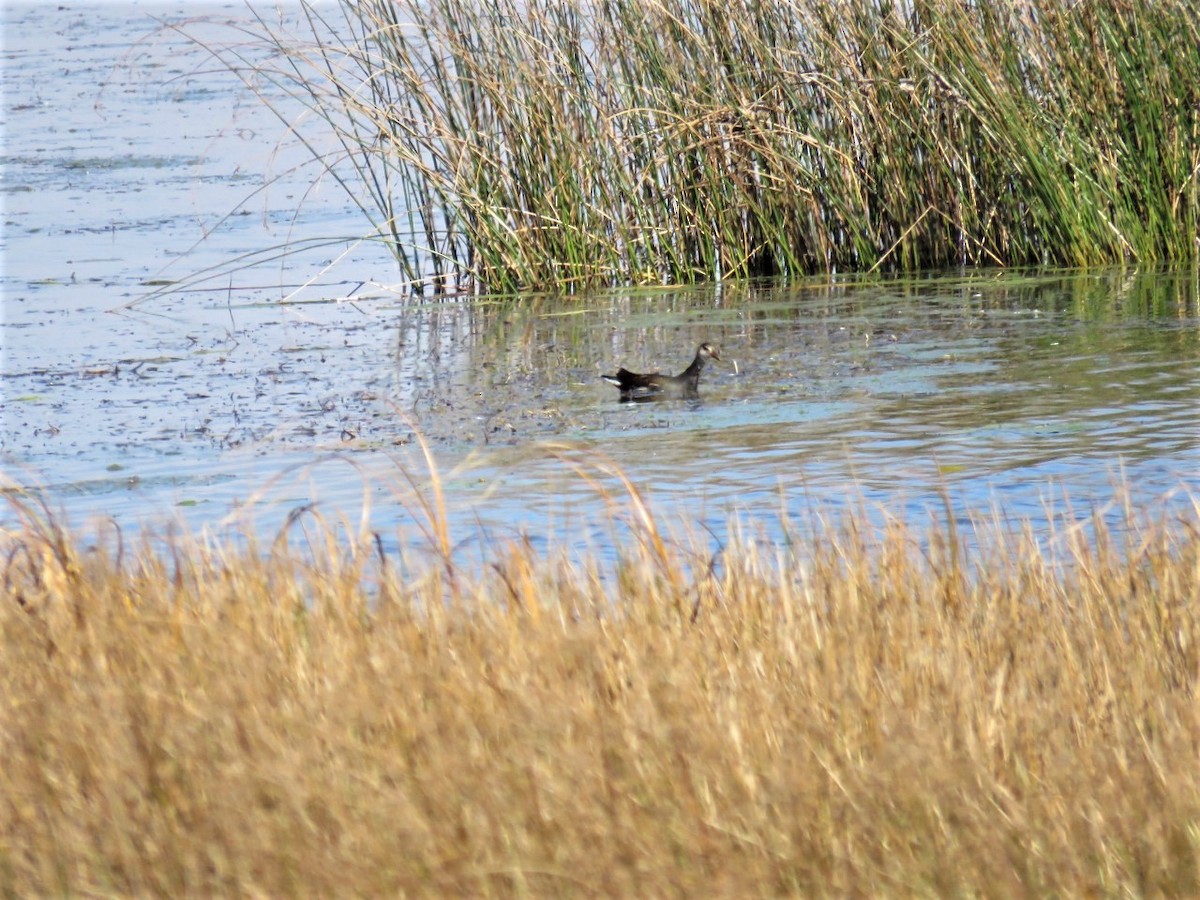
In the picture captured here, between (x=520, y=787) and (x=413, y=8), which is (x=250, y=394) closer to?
(x=413, y=8)

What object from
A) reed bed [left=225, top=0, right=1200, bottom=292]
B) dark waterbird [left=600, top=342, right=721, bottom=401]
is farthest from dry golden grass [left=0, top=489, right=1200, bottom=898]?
reed bed [left=225, top=0, right=1200, bottom=292]

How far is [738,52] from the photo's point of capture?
35.9 feet

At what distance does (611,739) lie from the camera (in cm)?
313

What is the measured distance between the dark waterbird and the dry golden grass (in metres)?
4.07

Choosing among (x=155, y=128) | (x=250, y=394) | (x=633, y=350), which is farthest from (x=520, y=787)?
(x=155, y=128)

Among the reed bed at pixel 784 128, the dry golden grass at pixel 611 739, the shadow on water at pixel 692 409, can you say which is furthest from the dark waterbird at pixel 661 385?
the dry golden grass at pixel 611 739

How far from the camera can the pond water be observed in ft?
20.2

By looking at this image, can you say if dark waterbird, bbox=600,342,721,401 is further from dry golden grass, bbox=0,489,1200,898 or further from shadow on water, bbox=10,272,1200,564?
dry golden grass, bbox=0,489,1200,898

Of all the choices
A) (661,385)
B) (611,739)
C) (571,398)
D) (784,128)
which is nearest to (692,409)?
(661,385)

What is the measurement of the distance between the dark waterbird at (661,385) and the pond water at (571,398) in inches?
4.7

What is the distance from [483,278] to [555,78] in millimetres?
1400

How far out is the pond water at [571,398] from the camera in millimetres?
6164

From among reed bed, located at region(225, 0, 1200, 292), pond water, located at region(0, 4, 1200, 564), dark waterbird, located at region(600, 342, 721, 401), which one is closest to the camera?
pond water, located at region(0, 4, 1200, 564)

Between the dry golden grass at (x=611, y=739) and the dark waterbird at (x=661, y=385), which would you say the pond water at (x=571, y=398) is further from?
the dry golden grass at (x=611, y=739)
